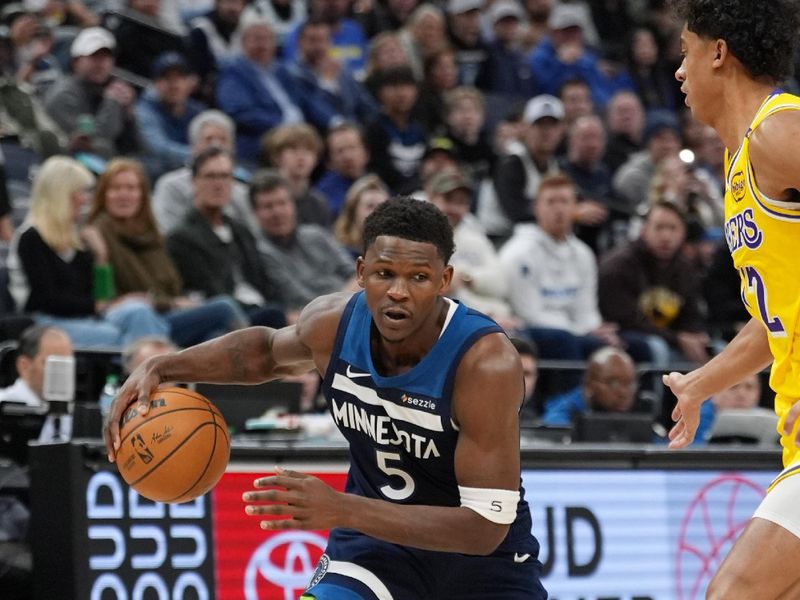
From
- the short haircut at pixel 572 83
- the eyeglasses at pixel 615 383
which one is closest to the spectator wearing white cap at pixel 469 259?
the eyeglasses at pixel 615 383

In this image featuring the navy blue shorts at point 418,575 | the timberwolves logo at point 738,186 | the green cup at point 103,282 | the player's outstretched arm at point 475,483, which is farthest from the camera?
the green cup at point 103,282

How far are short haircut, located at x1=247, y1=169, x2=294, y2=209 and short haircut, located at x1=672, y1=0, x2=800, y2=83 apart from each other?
5.84 meters

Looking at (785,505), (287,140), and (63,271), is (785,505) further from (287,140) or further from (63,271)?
(287,140)

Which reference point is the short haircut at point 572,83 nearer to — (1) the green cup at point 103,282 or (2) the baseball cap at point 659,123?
(2) the baseball cap at point 659,123

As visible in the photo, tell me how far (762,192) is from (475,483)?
117 centimetres

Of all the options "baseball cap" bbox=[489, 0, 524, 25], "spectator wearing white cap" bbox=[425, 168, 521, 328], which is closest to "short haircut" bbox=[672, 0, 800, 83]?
"spectator wearing white cap" bbox=[425, 168, 521, 328]

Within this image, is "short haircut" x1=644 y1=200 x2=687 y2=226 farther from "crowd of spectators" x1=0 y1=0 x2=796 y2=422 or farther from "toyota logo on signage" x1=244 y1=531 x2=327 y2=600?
"toyota logo on signage" x1=244 y1=531 x2=327 y2=600

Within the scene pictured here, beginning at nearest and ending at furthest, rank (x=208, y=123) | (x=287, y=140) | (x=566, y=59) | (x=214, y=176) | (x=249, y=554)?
(x=249, y=554) < (x=214, y=176) < (x=208, y=123) < (x=287, y=140) < (x=566, y=59)

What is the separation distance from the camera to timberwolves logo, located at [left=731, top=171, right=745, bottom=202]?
398 cm

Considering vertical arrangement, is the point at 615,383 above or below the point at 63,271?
below

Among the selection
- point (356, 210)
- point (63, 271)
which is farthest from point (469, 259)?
point (63, 271)

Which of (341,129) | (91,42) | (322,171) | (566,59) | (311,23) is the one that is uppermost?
(566,59)

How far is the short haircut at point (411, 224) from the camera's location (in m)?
4.26

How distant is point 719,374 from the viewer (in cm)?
443
